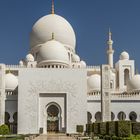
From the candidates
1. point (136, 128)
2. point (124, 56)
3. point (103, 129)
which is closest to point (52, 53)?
point (124, 56)

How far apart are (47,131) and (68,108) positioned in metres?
2.30

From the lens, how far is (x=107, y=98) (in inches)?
1024

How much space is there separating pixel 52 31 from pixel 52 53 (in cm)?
473

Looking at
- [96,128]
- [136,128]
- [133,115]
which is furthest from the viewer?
[133,115]

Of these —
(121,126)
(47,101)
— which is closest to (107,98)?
(47,101)

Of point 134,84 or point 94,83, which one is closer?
point 94,83

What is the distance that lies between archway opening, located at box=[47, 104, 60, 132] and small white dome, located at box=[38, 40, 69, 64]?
4075 millimetres

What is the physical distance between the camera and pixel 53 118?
26.0 m

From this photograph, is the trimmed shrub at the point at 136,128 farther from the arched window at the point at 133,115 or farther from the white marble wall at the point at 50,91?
the arched window at the point at 133,115

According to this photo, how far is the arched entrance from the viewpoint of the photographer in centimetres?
2594

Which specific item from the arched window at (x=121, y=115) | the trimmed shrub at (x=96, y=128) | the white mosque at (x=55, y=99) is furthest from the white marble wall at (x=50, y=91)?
the trimmed shrub at (x=96, y=128)

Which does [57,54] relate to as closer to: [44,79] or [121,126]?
[44,79]

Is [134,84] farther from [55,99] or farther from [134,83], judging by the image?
[55,99]

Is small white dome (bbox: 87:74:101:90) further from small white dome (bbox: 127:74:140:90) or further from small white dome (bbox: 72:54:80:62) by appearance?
small white dome (bbox: 127:74:140:90)
